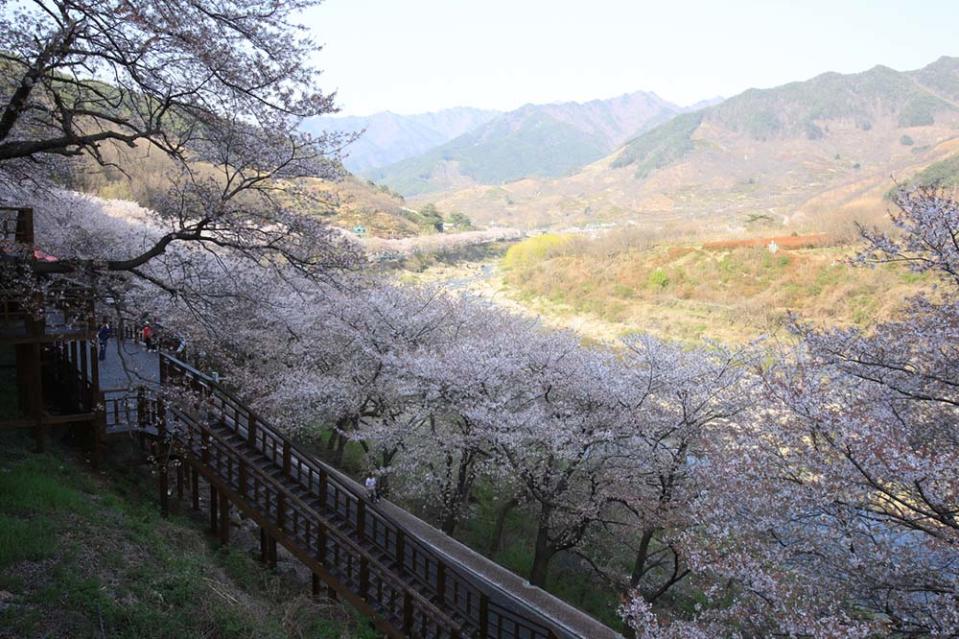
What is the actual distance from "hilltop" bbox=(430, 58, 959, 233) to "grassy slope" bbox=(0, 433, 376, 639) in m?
112

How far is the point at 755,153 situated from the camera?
6216 inches

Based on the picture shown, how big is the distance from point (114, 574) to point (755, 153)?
6953 inches

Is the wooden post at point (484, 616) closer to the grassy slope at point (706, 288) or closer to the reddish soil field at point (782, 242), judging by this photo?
the grassy slope at point (706, 288)

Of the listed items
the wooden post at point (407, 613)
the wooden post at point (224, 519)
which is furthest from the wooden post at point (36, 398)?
the wooden post at point (407, 613)

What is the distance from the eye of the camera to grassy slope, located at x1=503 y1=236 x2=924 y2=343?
1527 inches

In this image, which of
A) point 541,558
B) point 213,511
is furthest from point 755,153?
point 213,511

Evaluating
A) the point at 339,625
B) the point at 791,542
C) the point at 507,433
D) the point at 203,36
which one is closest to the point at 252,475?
the point at 339,625

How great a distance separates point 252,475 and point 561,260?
167 feet

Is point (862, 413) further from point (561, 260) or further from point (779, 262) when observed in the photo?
point (561, 260)

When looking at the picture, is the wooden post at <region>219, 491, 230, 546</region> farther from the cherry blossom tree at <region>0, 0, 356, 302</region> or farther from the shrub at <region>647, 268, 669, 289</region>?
the shrub at <region>647, 268, 669, 289</region>

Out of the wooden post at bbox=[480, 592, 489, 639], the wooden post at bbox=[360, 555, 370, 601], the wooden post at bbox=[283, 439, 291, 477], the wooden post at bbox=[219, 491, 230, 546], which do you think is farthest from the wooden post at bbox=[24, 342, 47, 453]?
the wooden post at bbox=[480, 592, 489, 639]

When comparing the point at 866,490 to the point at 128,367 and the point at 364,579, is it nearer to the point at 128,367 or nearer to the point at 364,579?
the point at 364,579

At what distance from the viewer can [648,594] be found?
42.9ft

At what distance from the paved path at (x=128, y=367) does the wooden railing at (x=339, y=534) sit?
33.2 inches
